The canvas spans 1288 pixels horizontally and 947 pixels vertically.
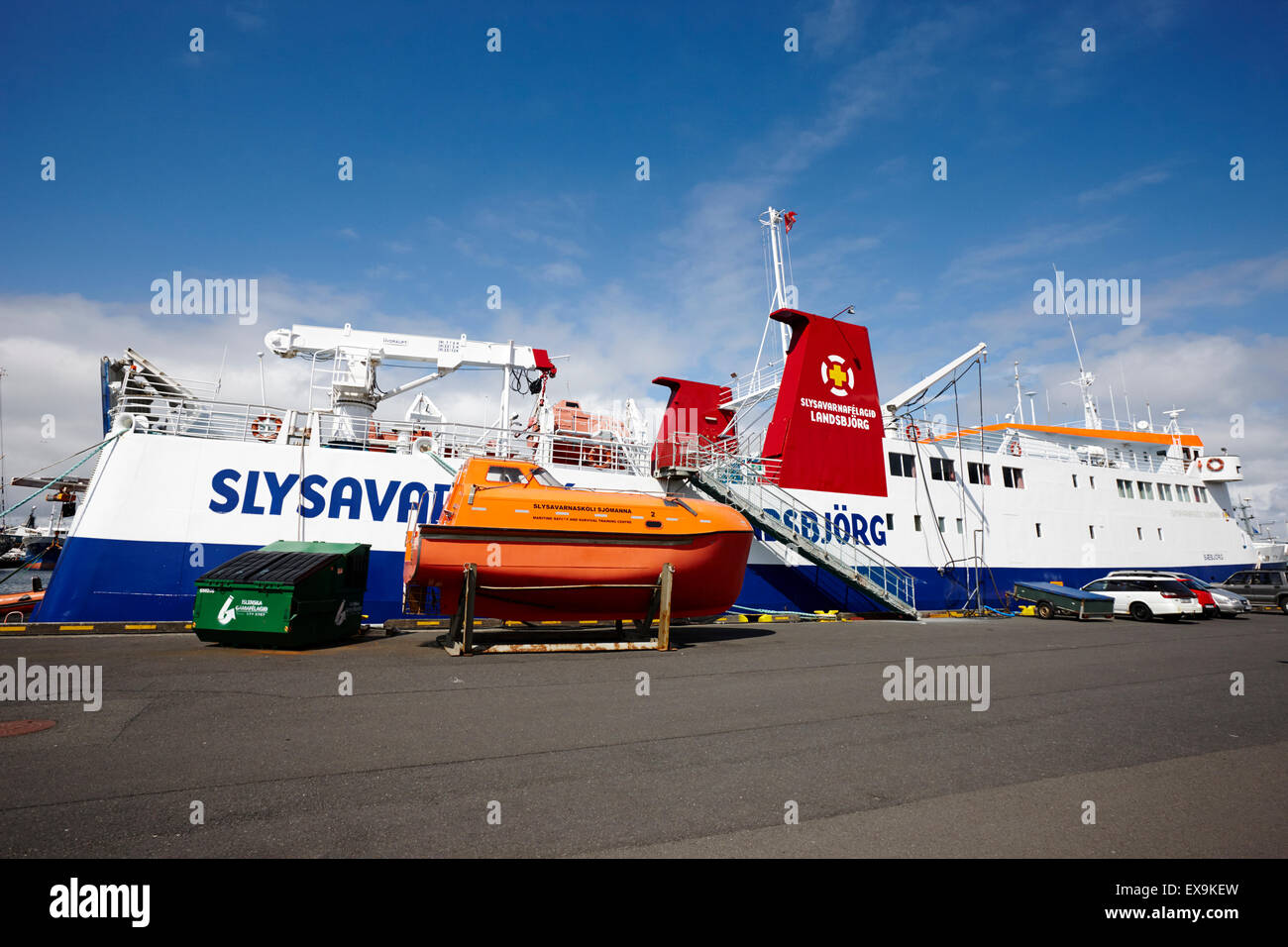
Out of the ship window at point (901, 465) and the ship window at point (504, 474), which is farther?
the ship window at point (901, 465)

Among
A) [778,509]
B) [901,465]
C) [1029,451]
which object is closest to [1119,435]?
[1029,451]

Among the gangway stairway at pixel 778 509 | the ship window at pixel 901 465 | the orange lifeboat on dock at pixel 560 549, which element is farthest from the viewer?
the ship window at pixel 901 465

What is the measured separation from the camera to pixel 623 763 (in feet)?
16.1

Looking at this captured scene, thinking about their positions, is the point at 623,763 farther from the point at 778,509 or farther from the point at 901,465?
the point at 901,465

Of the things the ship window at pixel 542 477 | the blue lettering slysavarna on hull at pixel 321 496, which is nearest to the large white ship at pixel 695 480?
the blue lettering slysavarna on hull at pixel 321 496

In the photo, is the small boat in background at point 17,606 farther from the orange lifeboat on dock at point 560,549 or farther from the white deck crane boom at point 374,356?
the orange lifeboat on dock at point 560,549

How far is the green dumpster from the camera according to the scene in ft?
32.2

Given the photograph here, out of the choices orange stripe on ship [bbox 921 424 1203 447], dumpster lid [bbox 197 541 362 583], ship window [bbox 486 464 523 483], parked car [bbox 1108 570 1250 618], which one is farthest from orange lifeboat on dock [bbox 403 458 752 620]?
orange stripe on ship [bbox 921 424 1203 447]

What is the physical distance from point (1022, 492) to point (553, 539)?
18.6 meters

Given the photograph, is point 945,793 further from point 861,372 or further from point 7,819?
point 861,372

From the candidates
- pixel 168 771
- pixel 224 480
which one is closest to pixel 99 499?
pixel 224 480

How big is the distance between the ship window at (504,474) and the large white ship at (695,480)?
3.70 m

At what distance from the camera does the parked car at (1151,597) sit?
1933 centimetres

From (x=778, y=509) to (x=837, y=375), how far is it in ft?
14.2
